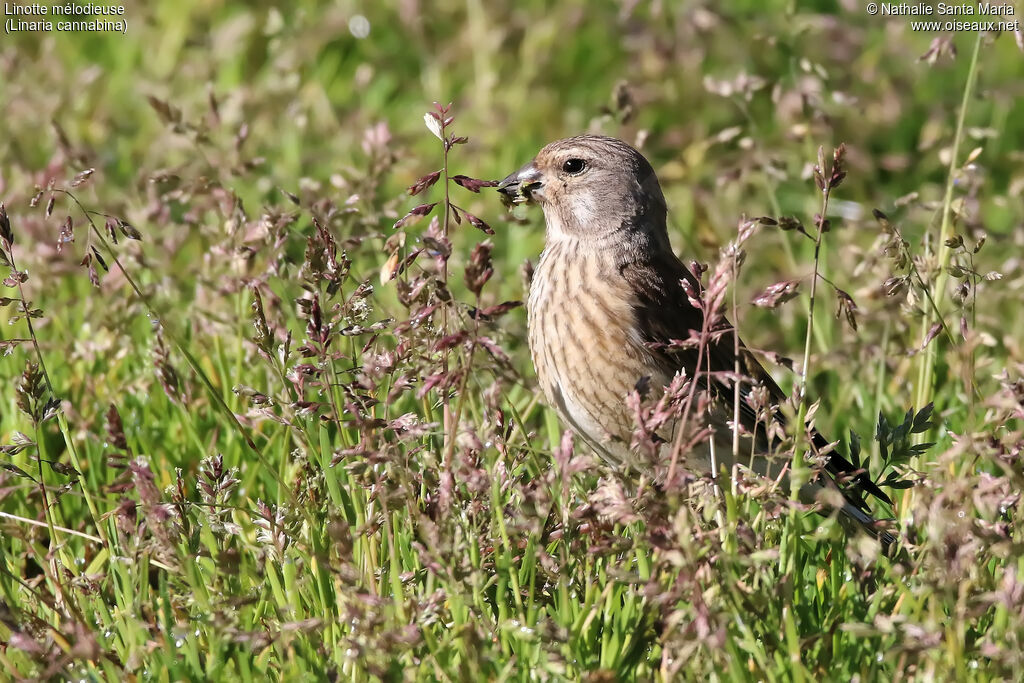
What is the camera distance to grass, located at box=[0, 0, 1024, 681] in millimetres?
2393

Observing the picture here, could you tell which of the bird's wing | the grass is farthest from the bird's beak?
the bird's wing

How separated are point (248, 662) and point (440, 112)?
1109 millimetres

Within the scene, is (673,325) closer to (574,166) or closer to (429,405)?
(574,166)

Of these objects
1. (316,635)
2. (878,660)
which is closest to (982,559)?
(878,660)

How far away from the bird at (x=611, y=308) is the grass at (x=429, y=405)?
0.15m

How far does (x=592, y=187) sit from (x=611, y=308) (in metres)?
0.43

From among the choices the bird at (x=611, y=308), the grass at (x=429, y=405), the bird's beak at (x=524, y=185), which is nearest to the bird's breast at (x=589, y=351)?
the bird at (x=611, y=308)

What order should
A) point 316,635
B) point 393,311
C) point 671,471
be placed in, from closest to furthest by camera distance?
point 671,471 < point 316,635 < point 393,311

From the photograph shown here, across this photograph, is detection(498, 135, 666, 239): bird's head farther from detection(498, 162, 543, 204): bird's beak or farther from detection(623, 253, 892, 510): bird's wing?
detection(623, 253, 892, 510): bird's wing

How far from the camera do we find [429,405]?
3016 mm

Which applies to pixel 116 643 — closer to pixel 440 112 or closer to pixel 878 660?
pixel 440 112

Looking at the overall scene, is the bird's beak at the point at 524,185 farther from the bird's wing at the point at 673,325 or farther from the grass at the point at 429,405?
the bird's wing at the point at 673,325

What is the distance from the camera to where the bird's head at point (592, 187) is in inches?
150

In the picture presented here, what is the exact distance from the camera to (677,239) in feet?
16.6
